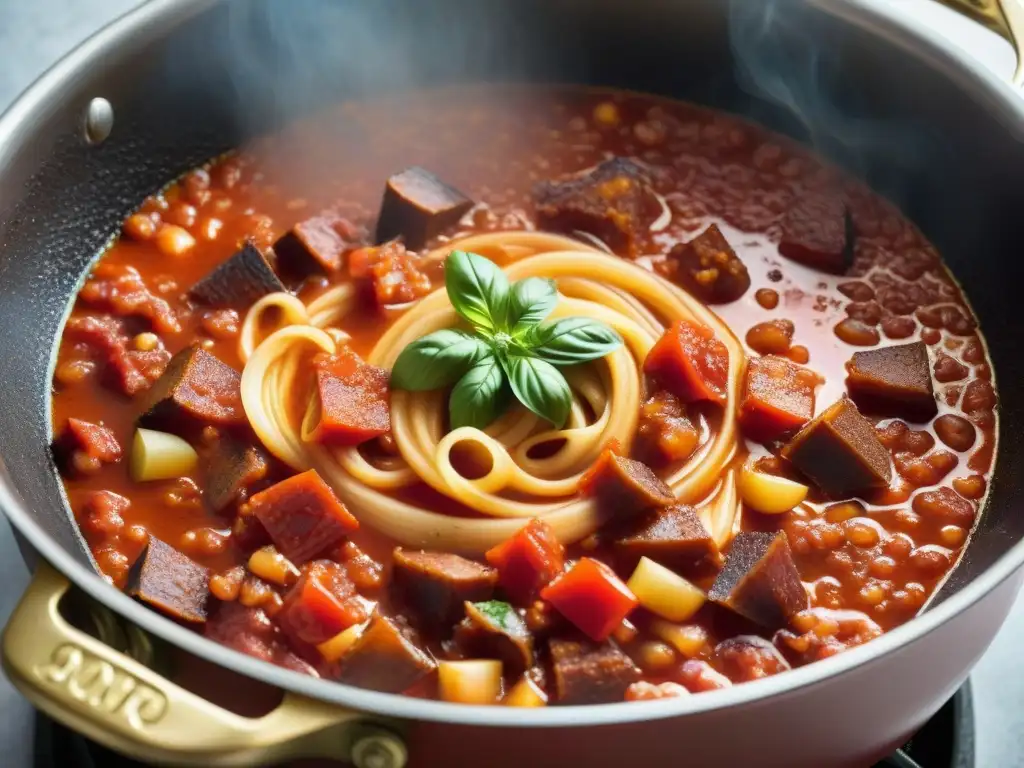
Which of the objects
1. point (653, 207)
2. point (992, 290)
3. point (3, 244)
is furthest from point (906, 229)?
point (3, 244)

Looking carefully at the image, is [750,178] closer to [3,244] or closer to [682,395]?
[682,395]

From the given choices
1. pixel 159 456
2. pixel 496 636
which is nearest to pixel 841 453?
pixel 496 636

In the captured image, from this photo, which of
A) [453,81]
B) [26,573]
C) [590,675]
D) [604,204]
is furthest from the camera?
[453,81]

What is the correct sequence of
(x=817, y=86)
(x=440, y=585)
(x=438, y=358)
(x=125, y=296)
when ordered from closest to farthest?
(x=440, y=585) → (x=438, y=358) → (x=125, y=296) → (x=817, y=86)

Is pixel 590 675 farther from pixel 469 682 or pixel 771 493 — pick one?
pixel 771 493

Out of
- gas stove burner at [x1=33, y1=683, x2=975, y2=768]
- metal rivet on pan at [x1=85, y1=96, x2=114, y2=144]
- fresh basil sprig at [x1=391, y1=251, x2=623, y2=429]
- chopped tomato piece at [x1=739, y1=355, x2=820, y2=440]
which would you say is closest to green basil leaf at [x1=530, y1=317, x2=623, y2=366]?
fresh basil sprig at [x1=391, y1=251, x2=623, y2=429]

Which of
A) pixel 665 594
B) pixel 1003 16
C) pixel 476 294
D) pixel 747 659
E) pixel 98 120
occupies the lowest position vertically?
pixel 747 659

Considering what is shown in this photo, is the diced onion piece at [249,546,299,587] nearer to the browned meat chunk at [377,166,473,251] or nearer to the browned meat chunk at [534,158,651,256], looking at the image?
the browned meat chunk at [377,166,473,251]

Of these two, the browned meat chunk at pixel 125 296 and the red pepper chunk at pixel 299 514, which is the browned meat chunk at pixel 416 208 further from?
the red pepper chunk at pixel 299 514
